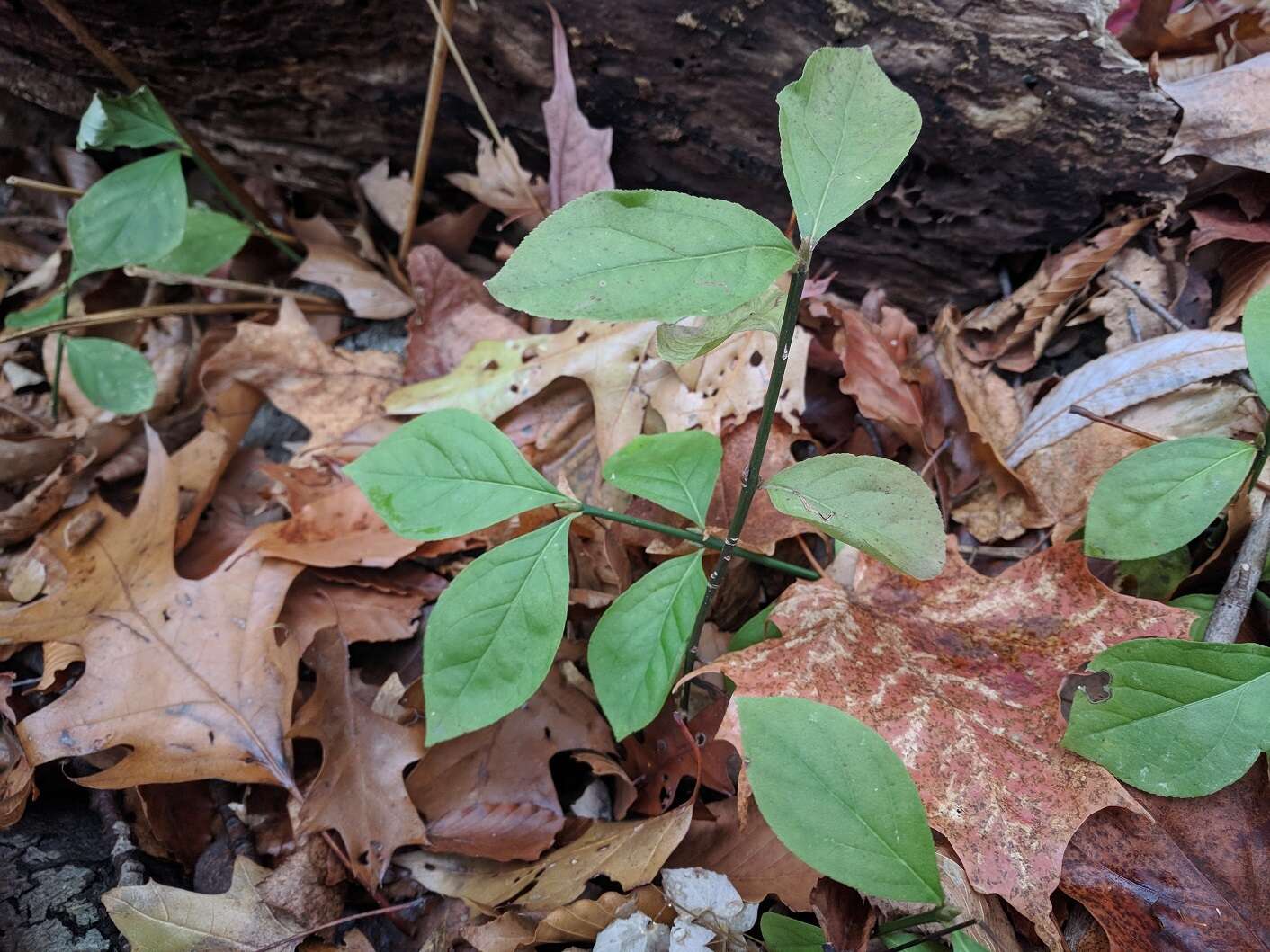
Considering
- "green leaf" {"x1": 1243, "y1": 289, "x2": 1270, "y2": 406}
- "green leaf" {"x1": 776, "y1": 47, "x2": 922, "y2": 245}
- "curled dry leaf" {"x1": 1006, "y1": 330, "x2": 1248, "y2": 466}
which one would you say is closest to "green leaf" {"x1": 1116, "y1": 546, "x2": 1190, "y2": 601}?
"curled dry leaf" {"x1": 1006, "y1": 330, "x2": 1248, "y2": 466}

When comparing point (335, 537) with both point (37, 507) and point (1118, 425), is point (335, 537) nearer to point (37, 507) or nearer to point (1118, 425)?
point (37, 507)

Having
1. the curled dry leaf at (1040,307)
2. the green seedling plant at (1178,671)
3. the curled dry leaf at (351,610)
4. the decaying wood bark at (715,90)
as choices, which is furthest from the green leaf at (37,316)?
the green seedling plant at (1178,671)

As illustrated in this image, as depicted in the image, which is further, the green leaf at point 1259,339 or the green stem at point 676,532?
the green stem at point 676,532

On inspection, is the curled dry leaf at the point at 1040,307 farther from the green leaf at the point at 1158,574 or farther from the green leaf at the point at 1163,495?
the green leaf at the point at 1163,495

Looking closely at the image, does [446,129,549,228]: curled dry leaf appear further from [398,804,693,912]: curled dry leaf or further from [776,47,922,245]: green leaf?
[398,804,693,912]: curled dry leaf

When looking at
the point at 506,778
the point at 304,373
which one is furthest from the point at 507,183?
the point at 506,778
